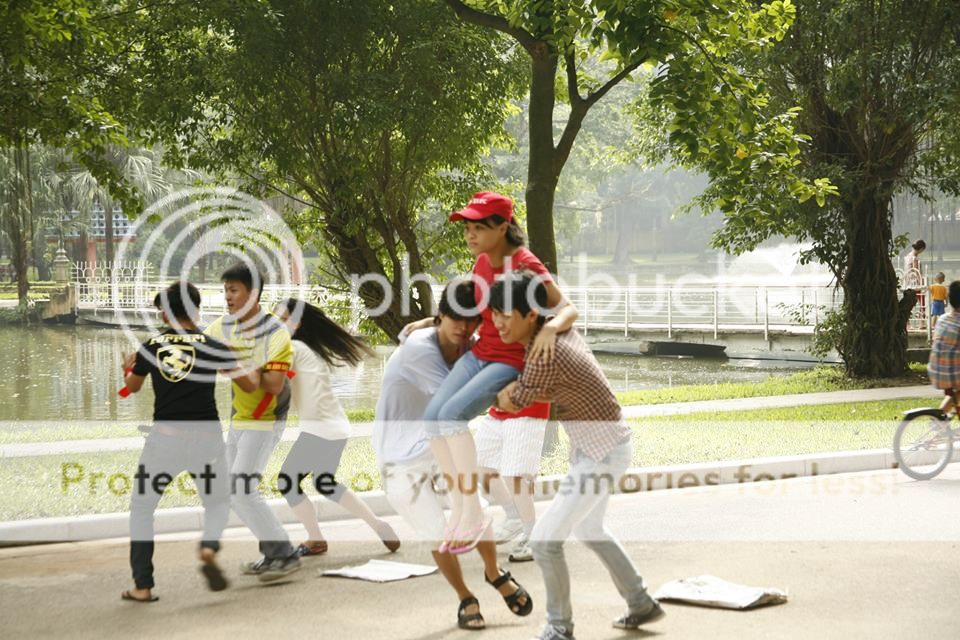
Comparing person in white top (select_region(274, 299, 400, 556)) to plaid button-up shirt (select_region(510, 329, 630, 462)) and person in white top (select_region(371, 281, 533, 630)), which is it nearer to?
person in white top (select_region(371, 281, 533, 630))

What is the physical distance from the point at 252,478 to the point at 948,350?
18.9 feet

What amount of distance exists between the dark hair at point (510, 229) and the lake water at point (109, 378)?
13.1m

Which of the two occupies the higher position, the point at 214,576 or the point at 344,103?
the point at 344,103

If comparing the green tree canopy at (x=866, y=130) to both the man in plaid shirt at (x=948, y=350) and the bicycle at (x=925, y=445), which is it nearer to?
the bicycle at (x=925, y=445)

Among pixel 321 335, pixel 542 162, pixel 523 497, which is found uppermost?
pixel 542 162

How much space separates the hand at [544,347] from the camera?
507cm

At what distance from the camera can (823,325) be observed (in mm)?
20562

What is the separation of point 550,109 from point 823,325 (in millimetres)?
10321

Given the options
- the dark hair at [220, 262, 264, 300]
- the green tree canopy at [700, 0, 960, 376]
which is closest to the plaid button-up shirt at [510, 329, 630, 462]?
the dark hair at [220, 262, 264, 300]

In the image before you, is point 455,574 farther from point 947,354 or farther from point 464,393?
point 947,354

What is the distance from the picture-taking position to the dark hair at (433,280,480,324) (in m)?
5.74

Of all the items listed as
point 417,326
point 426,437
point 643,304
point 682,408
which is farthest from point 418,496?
point 643,304

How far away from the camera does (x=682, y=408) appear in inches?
621

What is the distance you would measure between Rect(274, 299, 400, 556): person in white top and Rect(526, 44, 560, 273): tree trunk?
4390 mm
